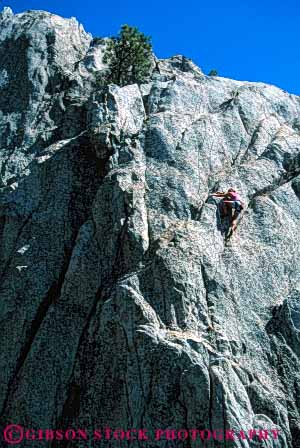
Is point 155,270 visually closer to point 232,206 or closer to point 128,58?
point 232,206

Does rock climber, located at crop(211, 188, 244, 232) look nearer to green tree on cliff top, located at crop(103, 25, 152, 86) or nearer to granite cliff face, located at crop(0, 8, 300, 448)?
granite cliff face, located at crop(0, 8, 300, 448)

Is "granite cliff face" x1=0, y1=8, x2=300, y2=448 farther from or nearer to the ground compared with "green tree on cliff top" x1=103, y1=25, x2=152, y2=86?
nearer to the ground

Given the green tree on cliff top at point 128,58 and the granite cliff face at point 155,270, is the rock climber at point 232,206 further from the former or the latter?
the green tree on cliff top at point 128,58

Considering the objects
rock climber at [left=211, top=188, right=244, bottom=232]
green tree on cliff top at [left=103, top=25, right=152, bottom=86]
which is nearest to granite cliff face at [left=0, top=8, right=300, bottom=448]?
rock climber at [left=211, top=188, right=244, bottom=232]

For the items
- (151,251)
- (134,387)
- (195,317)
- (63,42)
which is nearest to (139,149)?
(151,251)

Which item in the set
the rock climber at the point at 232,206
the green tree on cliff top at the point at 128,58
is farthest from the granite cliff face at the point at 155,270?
the green tree on cliff top at the point at 128,58

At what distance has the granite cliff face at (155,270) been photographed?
23203 mm

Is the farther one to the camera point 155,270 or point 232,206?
point 232,206

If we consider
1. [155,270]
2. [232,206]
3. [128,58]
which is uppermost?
[128,58]

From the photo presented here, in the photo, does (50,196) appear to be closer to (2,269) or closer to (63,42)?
(2,269)

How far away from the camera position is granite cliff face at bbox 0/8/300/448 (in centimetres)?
2320

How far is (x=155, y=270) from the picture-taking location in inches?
1013

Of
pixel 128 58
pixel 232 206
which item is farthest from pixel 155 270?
pixel 128 58

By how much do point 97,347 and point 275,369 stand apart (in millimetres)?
9402
